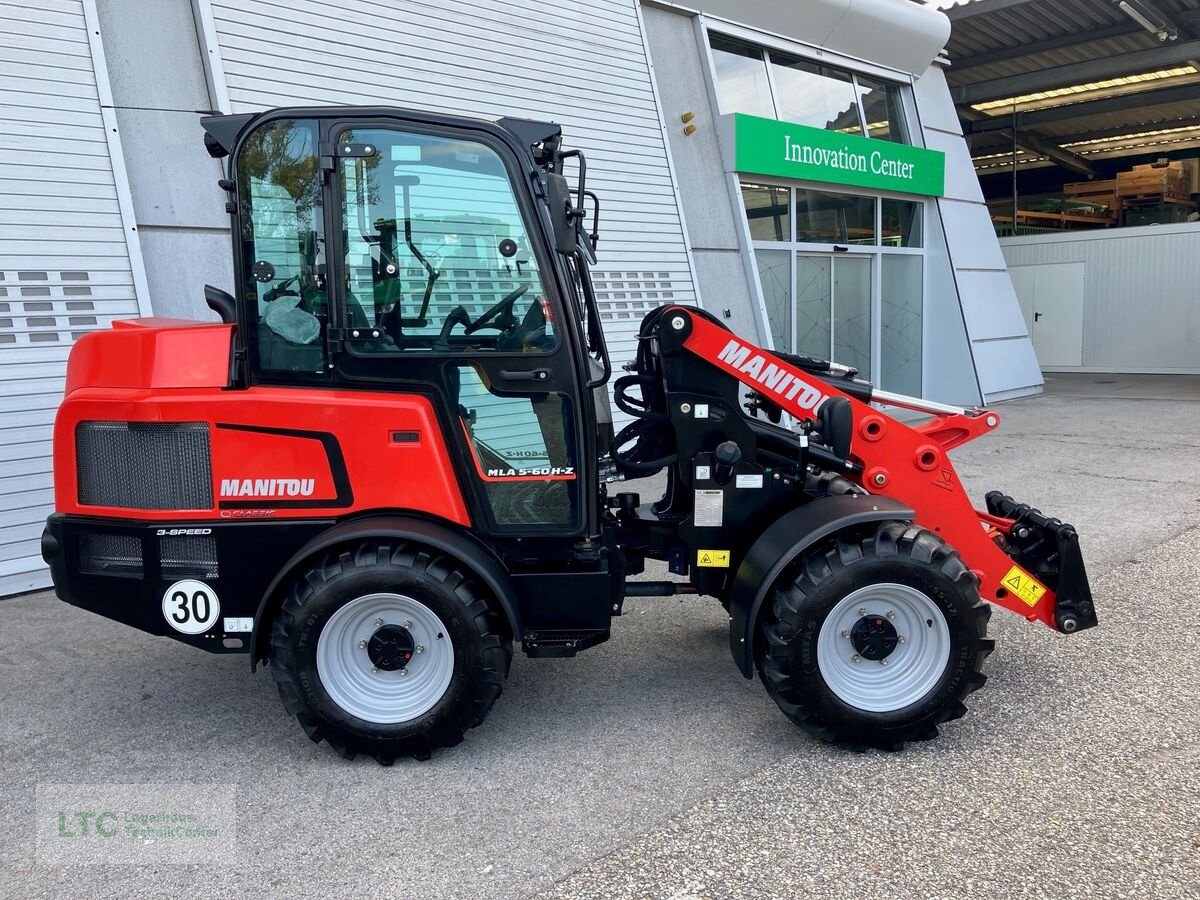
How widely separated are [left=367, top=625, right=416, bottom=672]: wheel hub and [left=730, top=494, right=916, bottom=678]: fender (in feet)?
4.15

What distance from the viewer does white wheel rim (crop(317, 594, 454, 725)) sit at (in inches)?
136

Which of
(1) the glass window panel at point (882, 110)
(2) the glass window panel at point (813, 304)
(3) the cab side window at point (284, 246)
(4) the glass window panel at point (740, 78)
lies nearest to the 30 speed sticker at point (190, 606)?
(3) the cab side window at point (284, 246)

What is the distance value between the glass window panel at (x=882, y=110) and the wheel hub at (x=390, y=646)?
12.2 m

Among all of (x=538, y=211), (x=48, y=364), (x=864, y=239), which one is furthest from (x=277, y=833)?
(x=864, y=239)

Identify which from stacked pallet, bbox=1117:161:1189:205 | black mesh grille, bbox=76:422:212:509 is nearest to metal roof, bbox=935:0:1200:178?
stacked pallet, bbox=1117:161:1189:205

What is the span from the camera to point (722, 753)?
3.50 metres

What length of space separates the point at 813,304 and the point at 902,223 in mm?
2723

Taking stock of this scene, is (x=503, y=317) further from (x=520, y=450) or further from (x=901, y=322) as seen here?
(x=901, y=322)

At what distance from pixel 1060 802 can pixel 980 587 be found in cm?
96

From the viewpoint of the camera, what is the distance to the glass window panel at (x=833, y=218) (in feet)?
39.7

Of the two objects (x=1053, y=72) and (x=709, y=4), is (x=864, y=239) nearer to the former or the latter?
(x=709, y=4)

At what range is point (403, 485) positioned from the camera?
3445mm

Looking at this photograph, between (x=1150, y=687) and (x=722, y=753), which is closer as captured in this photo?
(x=722, y=753)

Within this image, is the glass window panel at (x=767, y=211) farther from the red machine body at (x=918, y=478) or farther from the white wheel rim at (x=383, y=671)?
the white wheel rim at (x=383, y=671)
